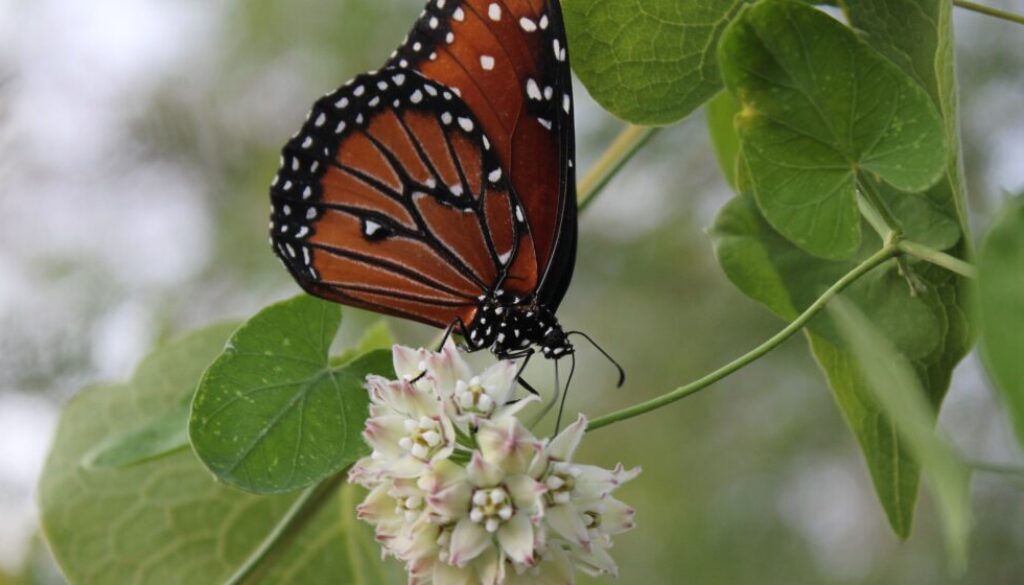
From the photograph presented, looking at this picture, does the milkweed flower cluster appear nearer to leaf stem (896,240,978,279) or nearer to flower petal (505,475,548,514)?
flower petal (505,475,548,514)

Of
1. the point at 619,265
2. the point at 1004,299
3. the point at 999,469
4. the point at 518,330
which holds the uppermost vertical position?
the point at 1004,299

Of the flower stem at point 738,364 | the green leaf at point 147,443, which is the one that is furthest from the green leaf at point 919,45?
the green leaf at point 147,443

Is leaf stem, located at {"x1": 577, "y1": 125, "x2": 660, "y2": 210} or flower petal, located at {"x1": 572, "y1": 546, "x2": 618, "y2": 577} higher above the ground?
leaf stem, located at {"x1": 577, "y1": 125, "x2": 660, "y2": 210}

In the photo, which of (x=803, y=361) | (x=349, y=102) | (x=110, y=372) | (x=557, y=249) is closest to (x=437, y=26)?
(x=349, y=102)

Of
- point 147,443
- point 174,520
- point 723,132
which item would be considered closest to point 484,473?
point 147,443

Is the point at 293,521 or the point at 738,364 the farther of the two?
the point at 293,521

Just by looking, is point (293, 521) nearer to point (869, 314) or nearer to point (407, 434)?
point (407, 434)

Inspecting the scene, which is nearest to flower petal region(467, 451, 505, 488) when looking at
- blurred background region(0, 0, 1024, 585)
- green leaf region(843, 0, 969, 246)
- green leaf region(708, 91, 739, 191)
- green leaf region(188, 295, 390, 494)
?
green leaf region(188, 295, 390, 494)
